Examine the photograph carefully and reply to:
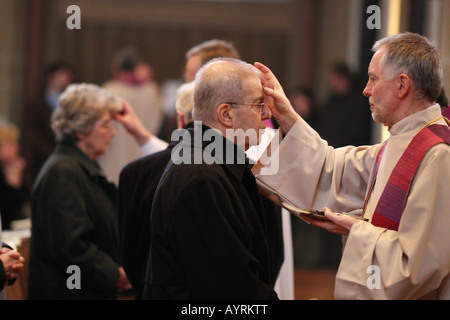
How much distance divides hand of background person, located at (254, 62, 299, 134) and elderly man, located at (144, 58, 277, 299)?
0.18 metres

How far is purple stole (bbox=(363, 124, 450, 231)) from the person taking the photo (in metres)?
2.60

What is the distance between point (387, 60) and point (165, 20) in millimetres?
8510

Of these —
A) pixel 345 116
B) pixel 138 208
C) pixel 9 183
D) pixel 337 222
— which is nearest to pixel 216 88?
pixel 337 222

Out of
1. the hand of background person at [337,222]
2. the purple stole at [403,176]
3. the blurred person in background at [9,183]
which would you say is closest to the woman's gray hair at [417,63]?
the purple stole at [403,176]

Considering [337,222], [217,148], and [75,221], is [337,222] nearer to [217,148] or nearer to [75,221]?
[217,148]

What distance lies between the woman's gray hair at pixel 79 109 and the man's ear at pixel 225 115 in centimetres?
153

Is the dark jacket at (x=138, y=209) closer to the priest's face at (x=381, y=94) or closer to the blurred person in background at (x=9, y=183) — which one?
the priest's face at (x=381, y=94)

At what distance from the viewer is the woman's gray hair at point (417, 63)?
263 cm

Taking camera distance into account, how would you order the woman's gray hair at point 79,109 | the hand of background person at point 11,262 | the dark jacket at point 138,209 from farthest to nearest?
the woman's gray hair at point 79,109 → the dark jacket at point 138,209 → the hand of background person at point 11,262

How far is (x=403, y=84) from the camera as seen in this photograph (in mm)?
2650

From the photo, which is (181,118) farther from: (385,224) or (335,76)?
(335,76)

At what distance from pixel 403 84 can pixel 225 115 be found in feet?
2.30

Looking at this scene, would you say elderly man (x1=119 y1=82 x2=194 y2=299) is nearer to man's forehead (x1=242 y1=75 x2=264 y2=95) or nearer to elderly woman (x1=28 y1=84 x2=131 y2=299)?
elderly woman (x1=28 y1=84 x2=131 y2=299)

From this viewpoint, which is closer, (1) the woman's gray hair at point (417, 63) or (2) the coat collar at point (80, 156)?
(1) the woman's gray hair at point (417, 63)
